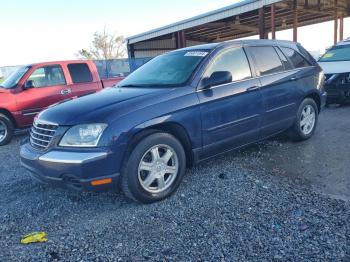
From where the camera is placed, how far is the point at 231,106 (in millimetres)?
4039

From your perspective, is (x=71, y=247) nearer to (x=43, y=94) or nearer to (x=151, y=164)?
(x=151, y=164)

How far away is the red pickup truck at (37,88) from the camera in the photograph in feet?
23.3

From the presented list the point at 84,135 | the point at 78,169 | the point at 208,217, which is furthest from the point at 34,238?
the point at 208,217

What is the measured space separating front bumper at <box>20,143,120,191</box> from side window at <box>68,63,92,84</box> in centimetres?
499

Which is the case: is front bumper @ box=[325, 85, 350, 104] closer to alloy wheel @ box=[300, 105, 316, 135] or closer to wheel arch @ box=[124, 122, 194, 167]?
alloy wheel @ box=[300, 105, 316, 135]

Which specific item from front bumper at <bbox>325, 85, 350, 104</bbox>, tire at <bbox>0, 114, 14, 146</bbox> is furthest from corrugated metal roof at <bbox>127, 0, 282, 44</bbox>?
tire at <bbox>0, 114, 14, 146</bbox>

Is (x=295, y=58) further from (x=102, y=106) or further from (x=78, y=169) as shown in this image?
(x=78, y=169)

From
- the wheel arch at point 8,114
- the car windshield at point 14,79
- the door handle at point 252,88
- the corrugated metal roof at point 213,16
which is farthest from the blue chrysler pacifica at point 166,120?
the corrugated metal roof at point 213,16

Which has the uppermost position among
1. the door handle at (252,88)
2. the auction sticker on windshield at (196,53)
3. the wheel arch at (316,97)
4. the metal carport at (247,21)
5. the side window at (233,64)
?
the metal carport at (247,21)

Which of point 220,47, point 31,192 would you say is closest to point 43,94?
point 31,192

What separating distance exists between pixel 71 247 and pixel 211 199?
1505mm

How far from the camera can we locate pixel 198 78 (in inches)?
150

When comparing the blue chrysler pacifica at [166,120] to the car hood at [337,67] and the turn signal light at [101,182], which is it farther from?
the car hood at [337,67]

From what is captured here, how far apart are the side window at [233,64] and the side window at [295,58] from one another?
1118mm
